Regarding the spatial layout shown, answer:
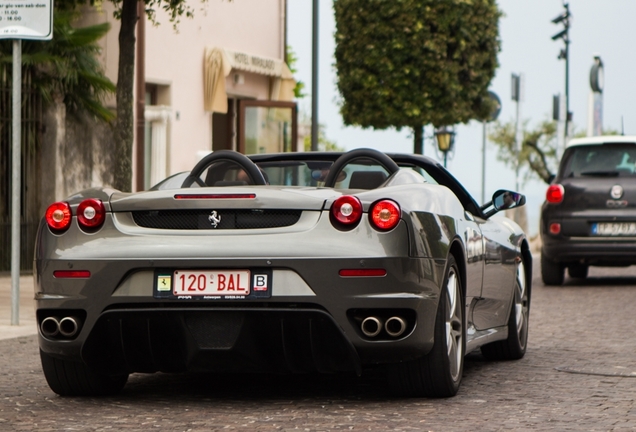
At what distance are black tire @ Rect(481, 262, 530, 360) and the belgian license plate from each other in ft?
24.5

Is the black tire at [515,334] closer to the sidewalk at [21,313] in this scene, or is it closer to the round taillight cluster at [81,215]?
the round taillight cluster at [81,215]

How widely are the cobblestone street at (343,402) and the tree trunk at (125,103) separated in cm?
605

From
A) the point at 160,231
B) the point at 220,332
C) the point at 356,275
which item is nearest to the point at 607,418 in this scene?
the point at 356,275

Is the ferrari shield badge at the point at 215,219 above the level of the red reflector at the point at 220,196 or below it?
below

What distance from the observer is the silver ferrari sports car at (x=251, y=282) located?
6176 mm

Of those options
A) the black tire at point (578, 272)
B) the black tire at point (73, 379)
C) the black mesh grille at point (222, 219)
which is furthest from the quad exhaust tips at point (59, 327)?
the black tire at point (578, 272)

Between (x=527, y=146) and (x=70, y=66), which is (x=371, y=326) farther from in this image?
(x=527, y=146)

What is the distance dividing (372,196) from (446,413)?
1.02 meters

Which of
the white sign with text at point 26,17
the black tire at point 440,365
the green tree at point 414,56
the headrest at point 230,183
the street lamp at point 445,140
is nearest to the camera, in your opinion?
the black tire at point 440,365

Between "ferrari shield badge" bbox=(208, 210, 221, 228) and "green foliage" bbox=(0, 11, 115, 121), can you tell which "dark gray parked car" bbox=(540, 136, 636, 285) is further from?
"ferrari shield badge" bbox=(208, 210, 221, 228)

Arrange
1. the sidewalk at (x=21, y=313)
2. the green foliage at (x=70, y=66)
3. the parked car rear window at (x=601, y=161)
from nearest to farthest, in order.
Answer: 1. the sidewalk at (x=21, y=313)
2. the parked car rear window at (x=601, y=161)
3. the green foliage at (x=70, y=66)

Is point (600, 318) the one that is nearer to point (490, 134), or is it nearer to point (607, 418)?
point (607, 418)

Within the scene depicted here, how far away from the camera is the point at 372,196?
638 cm

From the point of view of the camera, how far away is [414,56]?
28719mm
